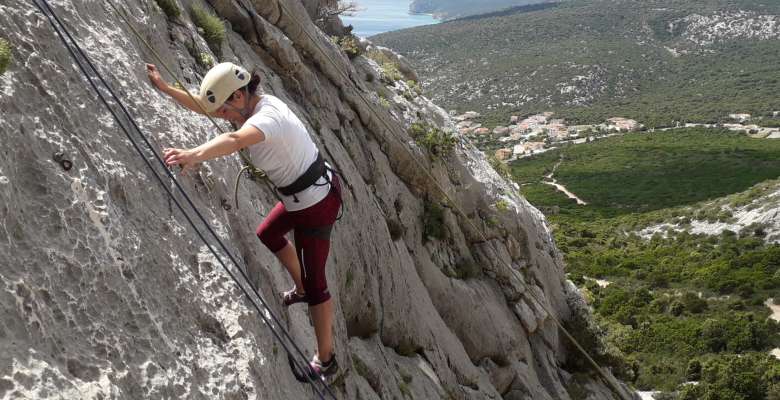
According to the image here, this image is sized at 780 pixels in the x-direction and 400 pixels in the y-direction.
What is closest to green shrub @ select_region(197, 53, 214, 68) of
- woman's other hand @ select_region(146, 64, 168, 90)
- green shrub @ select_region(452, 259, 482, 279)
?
woman's other hand @ select_region(146, 64, 168, 90)

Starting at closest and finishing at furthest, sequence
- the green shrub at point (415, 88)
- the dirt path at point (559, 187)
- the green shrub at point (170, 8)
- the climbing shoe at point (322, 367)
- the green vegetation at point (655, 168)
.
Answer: the climbing shoe at point (322, 367)
the green shrub at point (170, 8)
the green shrub at point (415, 88)
the green vegetation at point (655, 168)
the dirt path at point (559, 187)

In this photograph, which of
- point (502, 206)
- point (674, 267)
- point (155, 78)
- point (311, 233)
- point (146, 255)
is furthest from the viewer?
point (674, 267)

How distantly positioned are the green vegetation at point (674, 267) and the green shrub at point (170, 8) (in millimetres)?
17658

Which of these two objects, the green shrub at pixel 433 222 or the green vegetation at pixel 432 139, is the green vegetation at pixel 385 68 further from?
the green shrub at pixel 433 222

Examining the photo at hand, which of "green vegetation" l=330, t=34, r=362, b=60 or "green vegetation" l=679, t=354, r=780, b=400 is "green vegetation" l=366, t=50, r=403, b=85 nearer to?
"green vegetation" l=330, t=34, r=362, b=60

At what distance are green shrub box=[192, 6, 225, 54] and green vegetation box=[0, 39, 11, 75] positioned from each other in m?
5.86

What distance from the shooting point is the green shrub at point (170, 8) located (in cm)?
812

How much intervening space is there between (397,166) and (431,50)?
179416 mm

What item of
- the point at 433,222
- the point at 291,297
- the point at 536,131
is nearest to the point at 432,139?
the point at 433,222

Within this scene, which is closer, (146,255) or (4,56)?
(4,56)

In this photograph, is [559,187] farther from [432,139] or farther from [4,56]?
[4,56]

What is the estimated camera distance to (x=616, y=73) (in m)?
167

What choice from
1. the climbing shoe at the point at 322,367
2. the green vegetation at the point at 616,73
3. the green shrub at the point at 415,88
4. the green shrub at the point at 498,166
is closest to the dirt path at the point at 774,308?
the green shrub at the point at 498,166

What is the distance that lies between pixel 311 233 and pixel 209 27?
5843 mm
